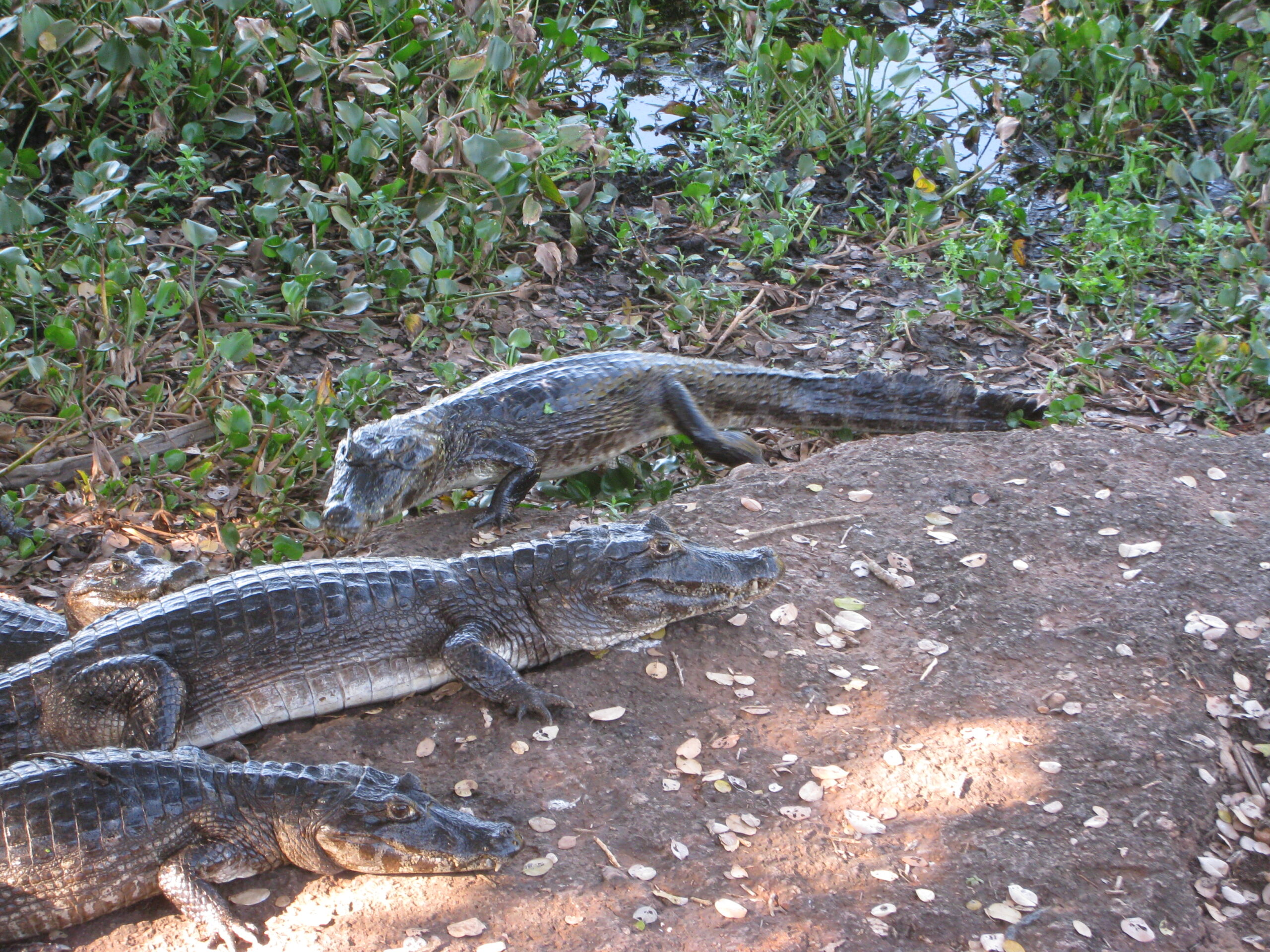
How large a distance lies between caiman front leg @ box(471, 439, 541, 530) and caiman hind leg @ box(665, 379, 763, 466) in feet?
2.94

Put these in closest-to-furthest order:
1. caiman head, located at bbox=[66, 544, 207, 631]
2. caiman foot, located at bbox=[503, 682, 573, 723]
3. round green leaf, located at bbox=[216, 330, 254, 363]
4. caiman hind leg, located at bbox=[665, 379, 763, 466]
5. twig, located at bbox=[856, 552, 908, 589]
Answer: caiman foot, located at bbox=[503, 682, 573, 723], twig, located at bbox=[856, 552, 908, 589], caiman head, located at bbox=[66, 544, 207, 631], round green leaf, located at bbox=[216, 330, 254, 363], caiman hind leg, located at bbox=[665, 379, 763, 466]

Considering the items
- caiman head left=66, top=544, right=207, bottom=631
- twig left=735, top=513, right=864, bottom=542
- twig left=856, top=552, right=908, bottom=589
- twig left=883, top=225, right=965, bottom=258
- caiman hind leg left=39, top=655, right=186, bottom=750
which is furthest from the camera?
twig left=883, top=225, right=965, bottom=258

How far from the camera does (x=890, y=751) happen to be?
3.12 m

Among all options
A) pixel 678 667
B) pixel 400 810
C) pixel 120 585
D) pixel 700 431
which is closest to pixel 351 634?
pixel 400 810

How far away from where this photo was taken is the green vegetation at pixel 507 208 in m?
4.98

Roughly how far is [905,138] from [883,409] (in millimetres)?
3174

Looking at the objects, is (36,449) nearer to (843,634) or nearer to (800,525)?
(800,525)

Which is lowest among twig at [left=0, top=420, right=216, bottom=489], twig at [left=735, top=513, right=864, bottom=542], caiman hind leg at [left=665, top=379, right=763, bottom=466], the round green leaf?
caiman hind leg at [left=665, top=379, right=763, bottom=466]

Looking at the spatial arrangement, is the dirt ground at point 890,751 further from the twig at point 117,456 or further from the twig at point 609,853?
→ the twig at point 117,456

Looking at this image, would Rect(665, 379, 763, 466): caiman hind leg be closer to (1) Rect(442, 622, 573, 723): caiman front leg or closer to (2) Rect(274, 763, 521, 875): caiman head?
(1) Rect(442, 622, 573, 723): caiman front leg

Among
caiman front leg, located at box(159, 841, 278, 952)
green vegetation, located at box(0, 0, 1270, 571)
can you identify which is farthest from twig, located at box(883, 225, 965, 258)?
caiman front leg, located at box(159, 841, 278, 952)

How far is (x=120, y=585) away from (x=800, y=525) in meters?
2.42

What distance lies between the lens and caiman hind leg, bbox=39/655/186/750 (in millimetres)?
3119

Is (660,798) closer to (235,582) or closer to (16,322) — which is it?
(235,582)
